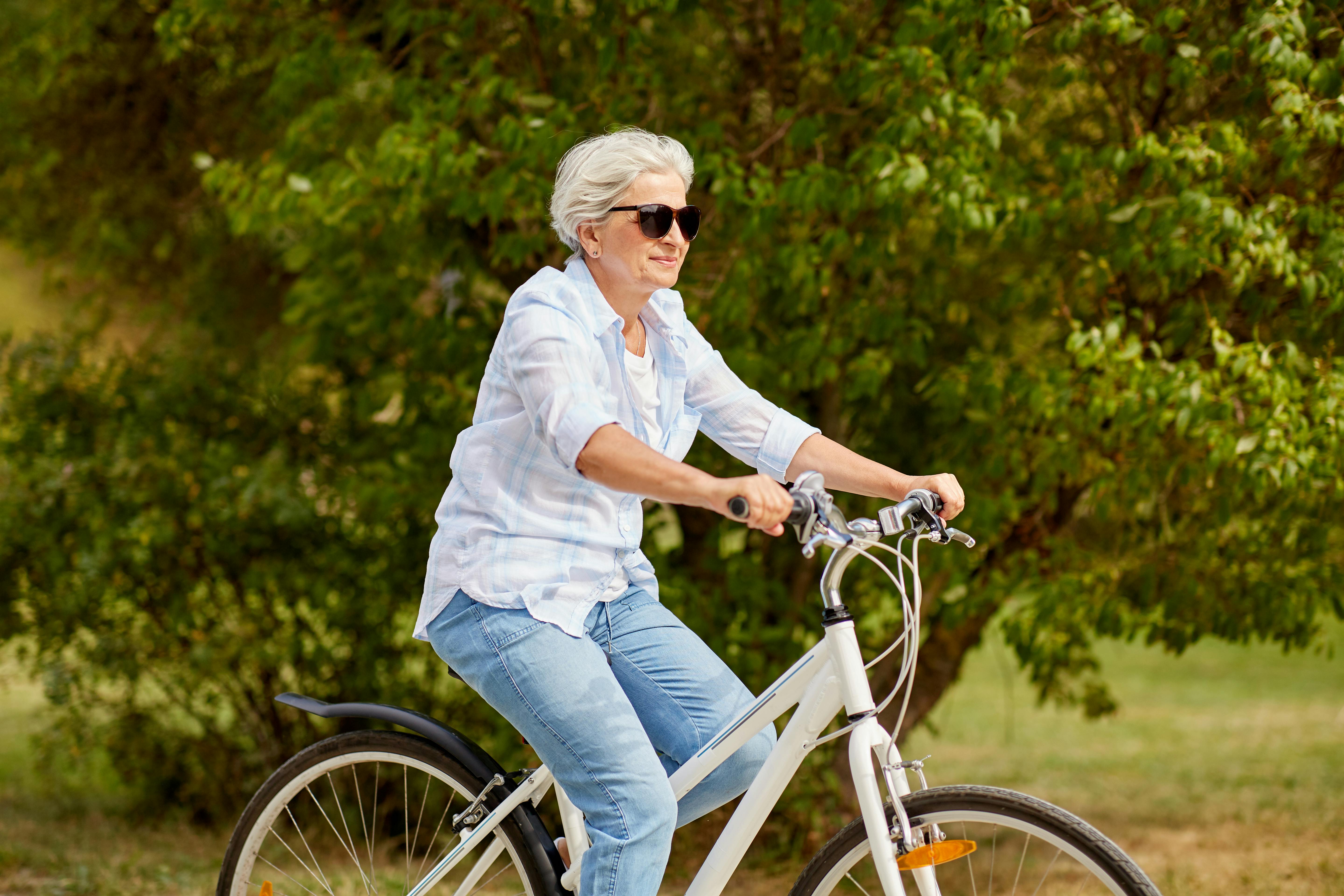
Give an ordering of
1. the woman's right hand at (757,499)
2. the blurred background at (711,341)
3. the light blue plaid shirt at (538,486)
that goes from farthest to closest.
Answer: the blurred background at (711,341), the light blue plaid shirt at (538,486), the woman's right hand at (757,499)

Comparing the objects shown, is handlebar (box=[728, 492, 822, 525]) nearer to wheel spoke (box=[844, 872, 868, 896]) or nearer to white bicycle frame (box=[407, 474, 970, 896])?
white bicycle frame (box=[407, 474, 970, 896])

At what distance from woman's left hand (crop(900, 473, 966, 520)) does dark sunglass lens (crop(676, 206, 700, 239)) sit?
0.62 m

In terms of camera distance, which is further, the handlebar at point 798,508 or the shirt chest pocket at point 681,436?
the shirt chest pocket at point 681,436

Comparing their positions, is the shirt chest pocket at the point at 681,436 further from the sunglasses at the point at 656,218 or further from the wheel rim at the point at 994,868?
the wheel rim at the point at 994,868

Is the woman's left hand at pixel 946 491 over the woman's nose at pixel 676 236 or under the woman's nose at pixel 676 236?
under

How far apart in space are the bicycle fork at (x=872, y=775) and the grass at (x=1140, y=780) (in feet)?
9.03

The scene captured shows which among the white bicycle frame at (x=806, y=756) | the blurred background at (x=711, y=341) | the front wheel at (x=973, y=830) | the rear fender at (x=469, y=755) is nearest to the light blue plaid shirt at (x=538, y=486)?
the rear fender at (x=469, y=755)

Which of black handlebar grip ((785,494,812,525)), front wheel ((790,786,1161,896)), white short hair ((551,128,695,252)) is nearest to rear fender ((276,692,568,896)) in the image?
front wheel ((790,786,1161,896))

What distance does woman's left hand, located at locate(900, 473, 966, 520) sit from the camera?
233 cm

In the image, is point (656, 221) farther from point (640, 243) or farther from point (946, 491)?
point (946, 491)

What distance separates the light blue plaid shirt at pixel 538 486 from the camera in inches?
86.4

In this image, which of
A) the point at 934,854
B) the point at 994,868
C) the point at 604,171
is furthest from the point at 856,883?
the point at 994,868

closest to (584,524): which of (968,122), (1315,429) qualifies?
(968,122)

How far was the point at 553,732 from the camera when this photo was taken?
229 cm
